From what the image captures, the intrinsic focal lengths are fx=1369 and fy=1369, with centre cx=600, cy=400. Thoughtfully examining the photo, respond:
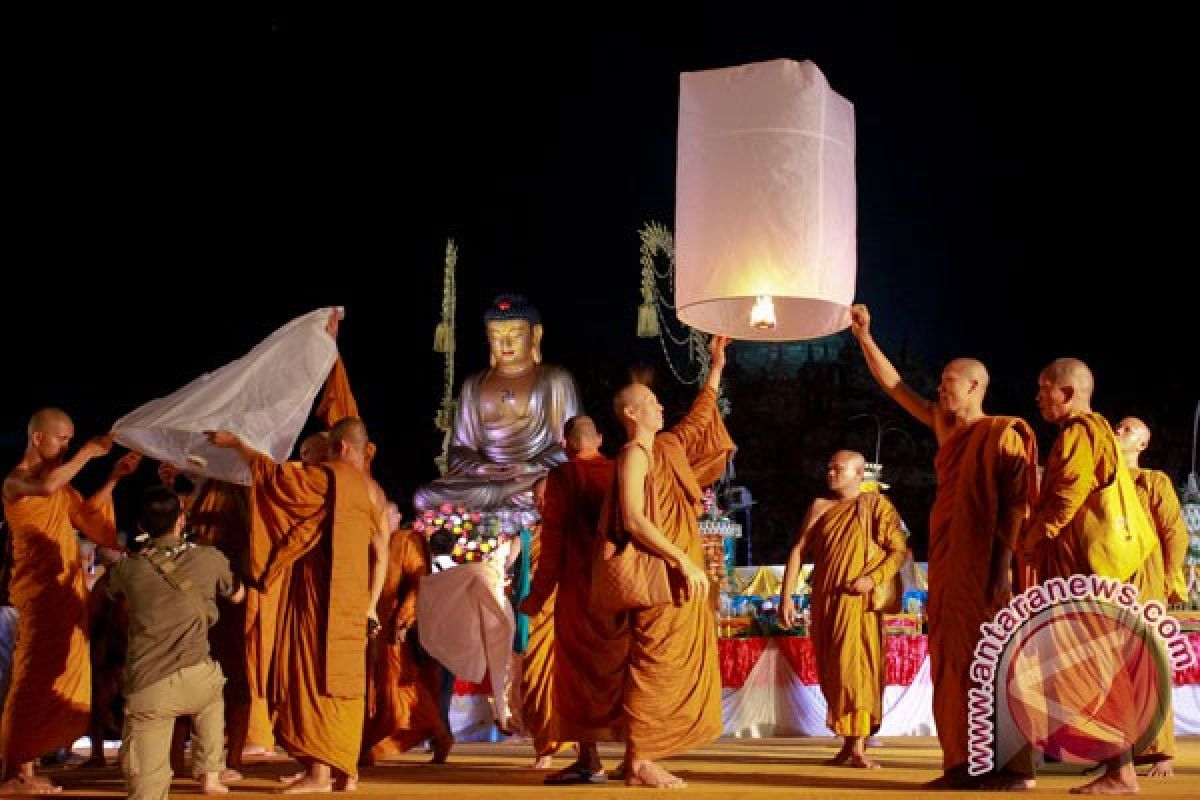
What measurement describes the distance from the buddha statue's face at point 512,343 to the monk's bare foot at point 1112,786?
25.9ft

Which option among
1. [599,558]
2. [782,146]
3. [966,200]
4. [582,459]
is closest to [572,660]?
[599,558]

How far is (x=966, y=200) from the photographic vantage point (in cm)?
1886

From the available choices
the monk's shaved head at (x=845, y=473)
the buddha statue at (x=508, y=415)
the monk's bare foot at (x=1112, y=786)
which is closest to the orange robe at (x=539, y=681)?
the monk's shaved head at (x=845, y=473)

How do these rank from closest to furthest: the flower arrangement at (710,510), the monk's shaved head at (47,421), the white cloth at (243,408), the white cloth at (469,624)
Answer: the white cloth at (243,408) → the monk's shaved head at (47,421) → the white cloth at (469,624) → the flower arrangement at (710,510)

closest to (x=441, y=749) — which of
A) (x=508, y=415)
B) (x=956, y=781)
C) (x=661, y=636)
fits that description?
(x=661, y=636)

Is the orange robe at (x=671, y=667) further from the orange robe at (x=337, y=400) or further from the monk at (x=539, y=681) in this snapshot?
the orange robe at (x=337, y=400)

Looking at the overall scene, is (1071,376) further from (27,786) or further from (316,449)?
(27,786)

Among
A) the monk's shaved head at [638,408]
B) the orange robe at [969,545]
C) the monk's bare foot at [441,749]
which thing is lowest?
the monk's bare foot at [441,749]

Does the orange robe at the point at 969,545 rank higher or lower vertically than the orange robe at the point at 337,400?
lower

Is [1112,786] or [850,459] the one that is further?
[850,459]

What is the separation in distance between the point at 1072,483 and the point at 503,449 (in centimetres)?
753

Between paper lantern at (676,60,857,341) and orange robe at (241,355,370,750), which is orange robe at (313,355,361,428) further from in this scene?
paper lantern at (676,60,857,341)

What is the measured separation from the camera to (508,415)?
12086 mm

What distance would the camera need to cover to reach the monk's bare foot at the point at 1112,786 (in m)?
4.86
